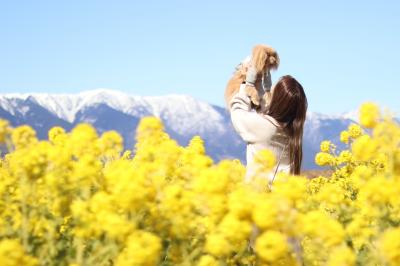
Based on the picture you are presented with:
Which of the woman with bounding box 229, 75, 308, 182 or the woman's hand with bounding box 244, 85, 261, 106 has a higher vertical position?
the woman's hand with bounding box 244, 85, 261, 106

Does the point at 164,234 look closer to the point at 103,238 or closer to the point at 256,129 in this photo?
the point at 103,238

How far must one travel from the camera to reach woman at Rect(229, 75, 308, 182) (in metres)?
5.76

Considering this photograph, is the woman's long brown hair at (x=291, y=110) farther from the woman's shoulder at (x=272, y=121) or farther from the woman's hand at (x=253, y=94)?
the woman's hand at (x=253, y=94)

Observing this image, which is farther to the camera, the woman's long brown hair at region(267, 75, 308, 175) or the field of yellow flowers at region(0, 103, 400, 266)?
the woman's long brown hair at region(267, 75, 308, 175)

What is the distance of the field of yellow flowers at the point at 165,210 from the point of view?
295 centimetres

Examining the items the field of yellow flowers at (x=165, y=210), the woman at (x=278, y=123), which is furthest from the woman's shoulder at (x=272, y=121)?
the field of yellow flowers at (x=165, y=210)

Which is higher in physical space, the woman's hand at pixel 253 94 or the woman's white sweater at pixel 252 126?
the woman's hand at pixel 253 94

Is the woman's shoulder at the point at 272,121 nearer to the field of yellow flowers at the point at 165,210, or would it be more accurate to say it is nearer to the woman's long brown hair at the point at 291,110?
the woman's long brown hair at the point at 291,110

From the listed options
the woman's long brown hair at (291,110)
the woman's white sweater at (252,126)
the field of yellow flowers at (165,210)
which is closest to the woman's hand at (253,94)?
the woman's white sweater at (252,126)

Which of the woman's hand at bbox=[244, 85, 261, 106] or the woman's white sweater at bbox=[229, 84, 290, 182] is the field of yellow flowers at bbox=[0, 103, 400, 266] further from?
the woman's hand at bbox=[244, 85, 261, 106]

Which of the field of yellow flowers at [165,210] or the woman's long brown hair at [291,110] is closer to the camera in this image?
the field of yellow flowers at [165,210]

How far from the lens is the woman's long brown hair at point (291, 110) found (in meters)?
5.83

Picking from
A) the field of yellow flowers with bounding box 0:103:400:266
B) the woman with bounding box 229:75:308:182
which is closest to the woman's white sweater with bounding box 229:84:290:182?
the woman with bounding box 229:75:308:182

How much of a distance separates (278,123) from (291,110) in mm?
167
